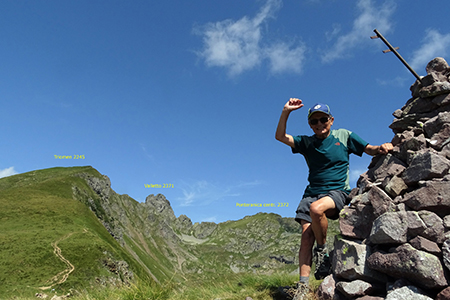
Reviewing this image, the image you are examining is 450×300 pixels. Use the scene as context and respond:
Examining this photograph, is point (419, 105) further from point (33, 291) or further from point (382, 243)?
point (33, 291)

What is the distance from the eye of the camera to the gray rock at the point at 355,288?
5.36 meters

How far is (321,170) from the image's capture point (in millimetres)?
7203

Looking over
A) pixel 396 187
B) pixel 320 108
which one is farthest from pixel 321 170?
pixel 396 187

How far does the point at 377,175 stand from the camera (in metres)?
6.77

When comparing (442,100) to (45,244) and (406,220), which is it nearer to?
(406,220)

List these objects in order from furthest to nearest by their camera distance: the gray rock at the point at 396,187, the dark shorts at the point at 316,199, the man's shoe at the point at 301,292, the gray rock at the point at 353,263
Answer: the dark shorts at the point at 316,199 → the man's shoe at the point at 301,292 → the gray rock at the point at 396,187 → the gray rock at the point at 353,263

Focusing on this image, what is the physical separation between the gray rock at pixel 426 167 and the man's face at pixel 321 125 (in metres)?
2.00

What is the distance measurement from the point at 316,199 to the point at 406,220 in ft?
6.62

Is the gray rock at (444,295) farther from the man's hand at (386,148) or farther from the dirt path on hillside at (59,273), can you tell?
the dirt path on hillside at (59,273)

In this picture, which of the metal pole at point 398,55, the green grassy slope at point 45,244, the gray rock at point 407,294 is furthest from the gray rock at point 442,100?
the green grassy slope at point 45,244

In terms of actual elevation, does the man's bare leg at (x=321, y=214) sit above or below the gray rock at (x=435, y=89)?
below

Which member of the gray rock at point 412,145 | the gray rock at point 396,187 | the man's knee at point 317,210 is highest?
the gray rock at point 412,145

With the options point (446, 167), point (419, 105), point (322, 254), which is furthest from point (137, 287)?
point (419, 105)

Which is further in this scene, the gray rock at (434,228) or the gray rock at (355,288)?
the gray rock at (355,288)
